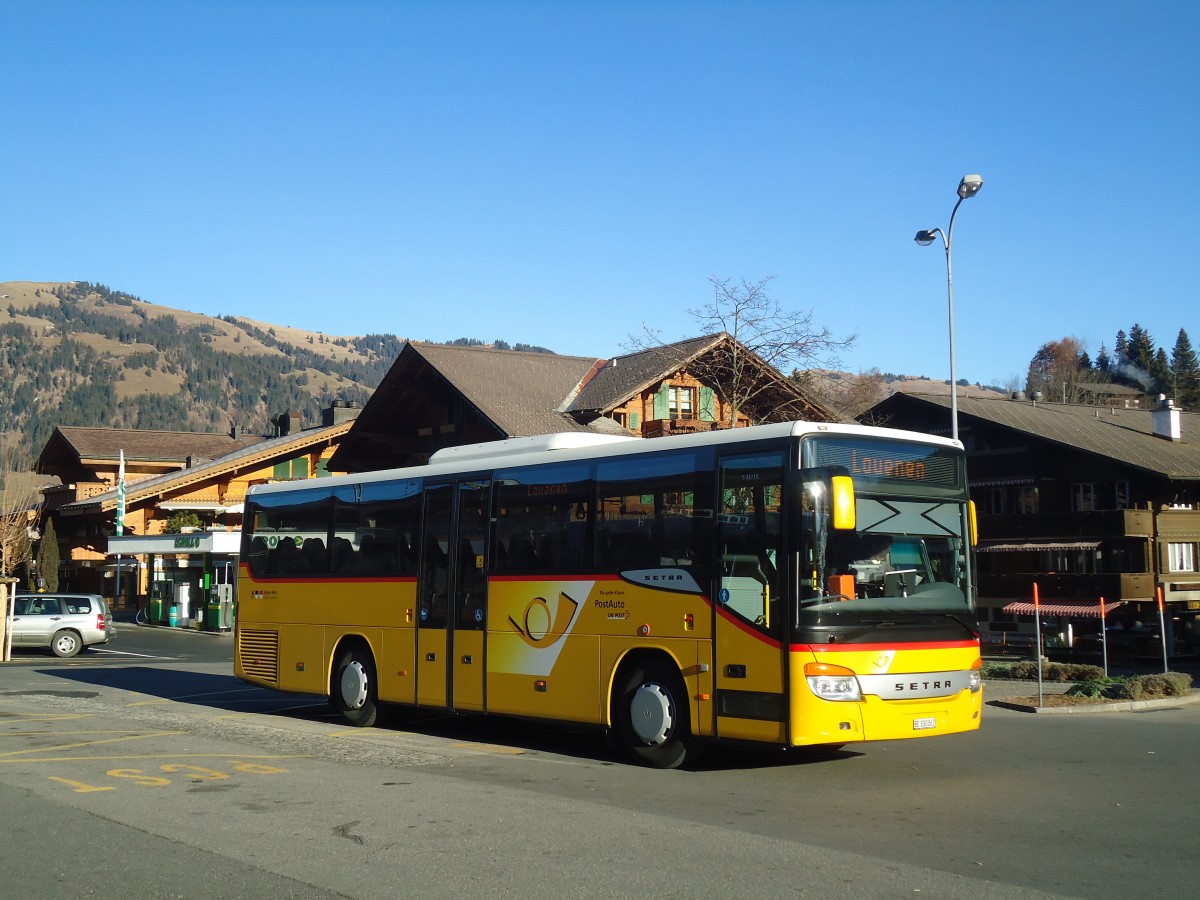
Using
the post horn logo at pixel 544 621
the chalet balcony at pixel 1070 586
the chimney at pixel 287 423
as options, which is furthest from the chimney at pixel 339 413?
the post horn logo at pixel 544 621

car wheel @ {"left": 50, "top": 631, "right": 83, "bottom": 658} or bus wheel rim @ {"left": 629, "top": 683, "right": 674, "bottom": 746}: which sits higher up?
bus wheel rim @ {"left": 629, "top": 683, "right": 674, "bottom": 746}

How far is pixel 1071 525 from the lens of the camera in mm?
47438

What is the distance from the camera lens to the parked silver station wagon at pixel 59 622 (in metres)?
32.6

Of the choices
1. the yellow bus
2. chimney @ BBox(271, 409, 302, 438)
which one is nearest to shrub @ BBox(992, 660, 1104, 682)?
the yellow bus

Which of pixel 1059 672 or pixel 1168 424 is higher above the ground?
pixel 1168 424

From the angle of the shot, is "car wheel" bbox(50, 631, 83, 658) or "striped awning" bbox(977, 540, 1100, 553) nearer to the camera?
"car wheel" bbox(50, 631, 83, 658)

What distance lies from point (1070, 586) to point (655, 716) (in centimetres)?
Result: 3877

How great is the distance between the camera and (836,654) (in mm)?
11211

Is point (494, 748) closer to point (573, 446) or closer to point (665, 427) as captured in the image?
point (573, 446)

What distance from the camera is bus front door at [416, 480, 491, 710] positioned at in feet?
48.4

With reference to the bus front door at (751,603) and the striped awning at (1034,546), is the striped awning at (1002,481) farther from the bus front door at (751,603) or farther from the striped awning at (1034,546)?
the bus front door at (751,603)

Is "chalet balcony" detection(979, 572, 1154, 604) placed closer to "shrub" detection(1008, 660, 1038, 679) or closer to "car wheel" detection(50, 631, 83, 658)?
"shrub" detection(1008, 660, 1038, 679)

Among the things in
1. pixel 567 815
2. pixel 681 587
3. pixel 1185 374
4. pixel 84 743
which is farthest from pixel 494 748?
pixel 1185 374

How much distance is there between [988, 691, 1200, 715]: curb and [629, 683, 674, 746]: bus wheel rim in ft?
27.6
